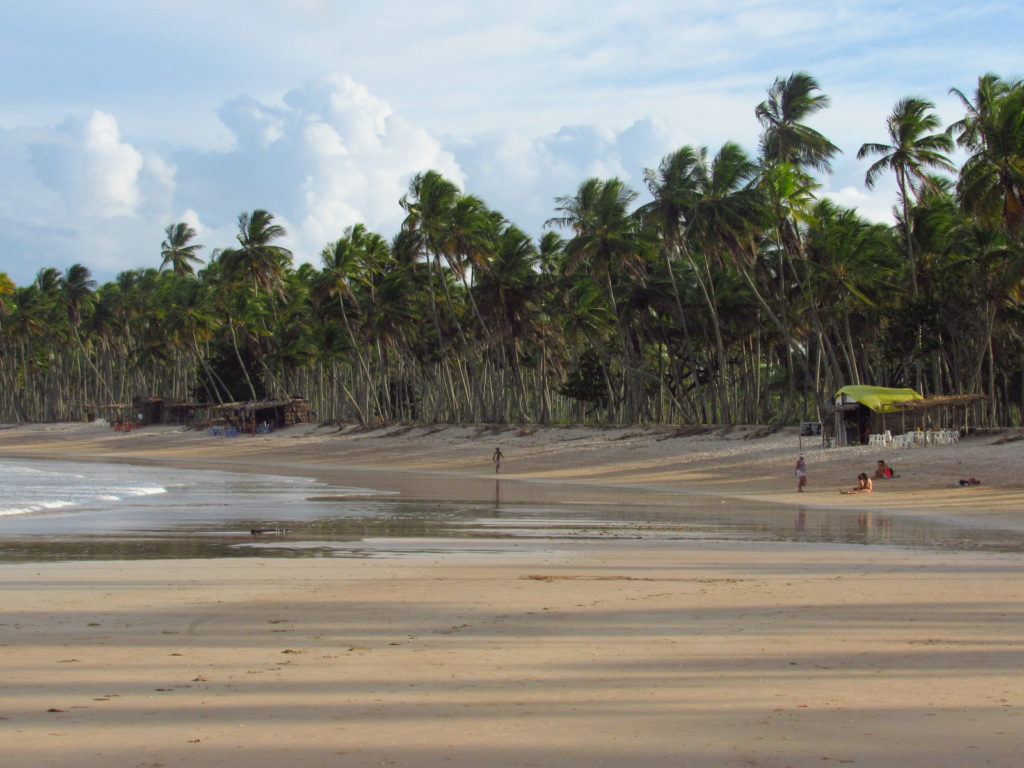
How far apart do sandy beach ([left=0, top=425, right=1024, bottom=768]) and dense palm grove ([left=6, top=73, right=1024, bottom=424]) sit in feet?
70.5

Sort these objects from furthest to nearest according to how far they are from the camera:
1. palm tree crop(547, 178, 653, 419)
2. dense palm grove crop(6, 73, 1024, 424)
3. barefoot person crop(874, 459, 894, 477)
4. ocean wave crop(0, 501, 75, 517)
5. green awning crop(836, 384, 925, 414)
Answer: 1. palm tree crop(547, 178, 653, 419)
2. dense palm grove crop(6, 73, 1024, 424)
3. green awning crop(836, 384, 925, 414)
4. barefoot person crop(874, 459, 894, 477)
5. ocean wave crop(0, 501, 75, 517)

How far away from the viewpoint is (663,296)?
163 ft

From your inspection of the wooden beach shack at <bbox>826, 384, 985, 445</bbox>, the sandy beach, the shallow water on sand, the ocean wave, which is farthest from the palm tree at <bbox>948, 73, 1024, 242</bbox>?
the ocean wave

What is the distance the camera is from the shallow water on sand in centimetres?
1425

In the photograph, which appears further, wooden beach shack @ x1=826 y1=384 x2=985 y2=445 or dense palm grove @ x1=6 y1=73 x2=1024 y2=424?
dense palm grove @ x1=6 y1=73 x2=1024 y2=424

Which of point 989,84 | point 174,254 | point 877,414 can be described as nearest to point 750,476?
point 877,414

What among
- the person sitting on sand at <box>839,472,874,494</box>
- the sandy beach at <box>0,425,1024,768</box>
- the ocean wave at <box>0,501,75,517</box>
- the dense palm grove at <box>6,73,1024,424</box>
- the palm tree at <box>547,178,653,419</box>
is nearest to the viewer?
the sandy beach at <box>0,425,1024,768</box>

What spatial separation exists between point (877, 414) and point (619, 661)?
2915 centimetres

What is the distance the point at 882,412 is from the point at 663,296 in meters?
17.5

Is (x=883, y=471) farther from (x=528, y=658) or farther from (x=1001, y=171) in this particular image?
(x=528, y=658)

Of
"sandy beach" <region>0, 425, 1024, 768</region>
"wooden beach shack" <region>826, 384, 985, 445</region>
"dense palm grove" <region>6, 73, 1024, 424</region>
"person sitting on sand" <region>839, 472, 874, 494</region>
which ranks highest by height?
"dense palm grove" <region>6, 73, 1024, 424</region>

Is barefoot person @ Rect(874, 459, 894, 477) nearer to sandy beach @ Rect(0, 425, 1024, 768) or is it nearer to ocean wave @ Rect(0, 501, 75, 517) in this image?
sandy beach @ Rect(0, 425, 1024, 768)

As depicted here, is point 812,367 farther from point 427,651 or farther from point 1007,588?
point 427,651

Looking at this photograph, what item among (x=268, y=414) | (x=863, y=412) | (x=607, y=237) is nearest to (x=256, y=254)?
(x=268, y=414)
